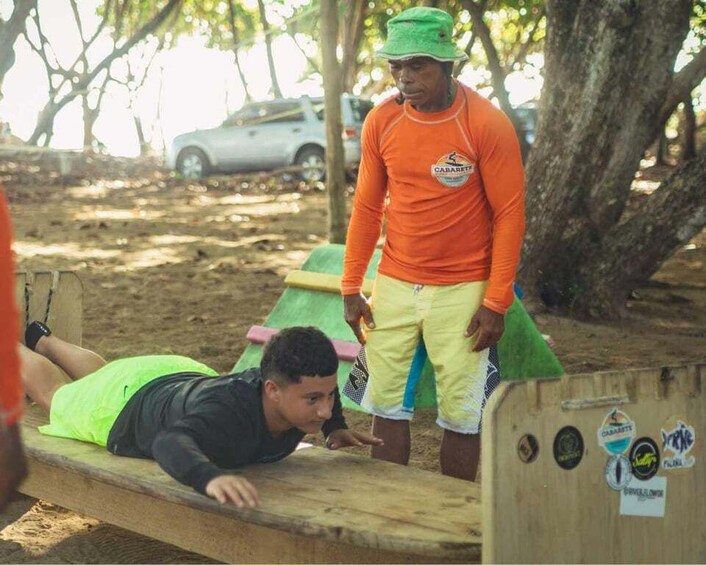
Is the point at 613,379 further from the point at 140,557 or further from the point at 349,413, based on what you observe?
the point at 349,413

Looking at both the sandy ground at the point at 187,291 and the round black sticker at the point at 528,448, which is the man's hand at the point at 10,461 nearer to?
the sandy ground at the point at 187,291

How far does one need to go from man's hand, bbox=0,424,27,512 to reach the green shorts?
2.10 meters

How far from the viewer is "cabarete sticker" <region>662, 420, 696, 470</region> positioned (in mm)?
3508

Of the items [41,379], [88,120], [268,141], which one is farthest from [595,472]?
[88,120]

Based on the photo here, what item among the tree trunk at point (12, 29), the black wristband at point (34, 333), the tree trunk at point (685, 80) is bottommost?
the black wristband at point (34, 333)

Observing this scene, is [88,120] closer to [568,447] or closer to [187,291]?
[187,291]

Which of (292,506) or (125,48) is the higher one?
(125,48)

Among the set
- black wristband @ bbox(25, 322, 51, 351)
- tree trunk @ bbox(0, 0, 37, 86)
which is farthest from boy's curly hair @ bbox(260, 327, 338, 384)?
tree trunk @ bbox(0, 0, 37, 86)

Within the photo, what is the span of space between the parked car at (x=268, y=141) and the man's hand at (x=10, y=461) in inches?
679

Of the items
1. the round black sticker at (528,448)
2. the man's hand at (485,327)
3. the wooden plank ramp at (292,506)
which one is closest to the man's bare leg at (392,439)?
the wooden plank ramp at (292,506)

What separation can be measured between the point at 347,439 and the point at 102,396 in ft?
2.97

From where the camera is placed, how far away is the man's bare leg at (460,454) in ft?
14.3

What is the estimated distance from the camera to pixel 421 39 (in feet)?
13.3

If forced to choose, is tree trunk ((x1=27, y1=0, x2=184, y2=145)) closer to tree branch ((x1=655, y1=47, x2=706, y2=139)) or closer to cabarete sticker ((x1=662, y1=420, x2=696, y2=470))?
tree branch ((x1=655, y1=47, x2=706, y2=139))
